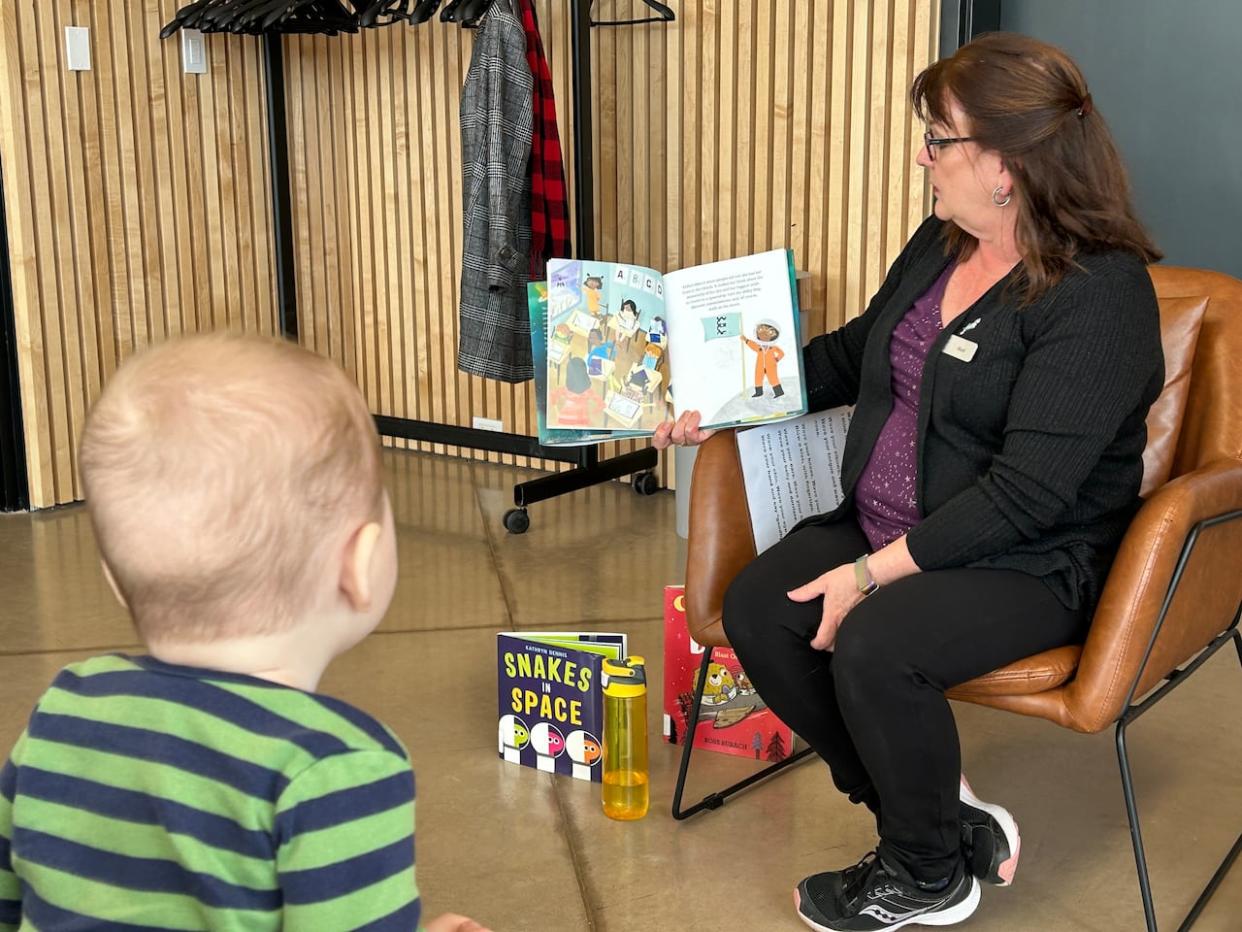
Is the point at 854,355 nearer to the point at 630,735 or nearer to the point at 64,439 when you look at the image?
the point at 630,735

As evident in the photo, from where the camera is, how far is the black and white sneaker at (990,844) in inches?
89.9

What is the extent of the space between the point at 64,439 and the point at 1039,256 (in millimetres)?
3730

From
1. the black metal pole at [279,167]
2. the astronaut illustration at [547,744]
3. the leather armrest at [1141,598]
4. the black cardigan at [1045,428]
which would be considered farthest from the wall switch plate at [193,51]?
the leather armrest at [1141,598]

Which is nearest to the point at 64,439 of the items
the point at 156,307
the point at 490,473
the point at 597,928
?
the point at 156,307

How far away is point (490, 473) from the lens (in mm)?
5344

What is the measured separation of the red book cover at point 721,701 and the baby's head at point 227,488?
1842 mm

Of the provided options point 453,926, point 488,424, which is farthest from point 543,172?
point 453,926

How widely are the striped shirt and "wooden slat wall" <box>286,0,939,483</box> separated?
3.44m

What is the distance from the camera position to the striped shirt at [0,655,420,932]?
1024 millimetres

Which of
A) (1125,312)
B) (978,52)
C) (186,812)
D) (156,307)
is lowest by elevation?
(156,307)

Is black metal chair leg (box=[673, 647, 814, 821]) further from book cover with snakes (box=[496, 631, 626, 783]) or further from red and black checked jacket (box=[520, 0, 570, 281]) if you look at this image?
red and black checked jacket (box=[520, 0, 570, 281])

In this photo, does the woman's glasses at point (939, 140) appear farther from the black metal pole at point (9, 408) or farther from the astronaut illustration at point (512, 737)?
the black metal pole at point (9, 408)

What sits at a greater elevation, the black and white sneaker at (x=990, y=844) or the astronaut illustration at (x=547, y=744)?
the black and white sneaker at (x=990, y=844)

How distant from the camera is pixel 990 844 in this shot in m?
2.29
